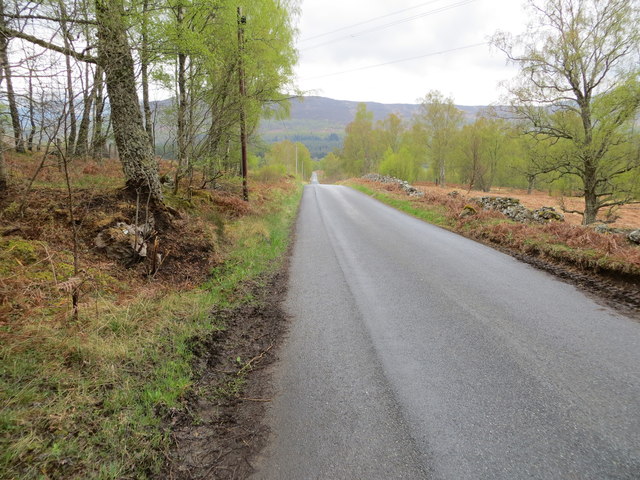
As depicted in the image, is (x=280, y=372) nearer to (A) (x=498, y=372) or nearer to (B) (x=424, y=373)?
(B) (x=424, y=373)

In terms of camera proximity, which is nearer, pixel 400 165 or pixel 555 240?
pixel 555 240

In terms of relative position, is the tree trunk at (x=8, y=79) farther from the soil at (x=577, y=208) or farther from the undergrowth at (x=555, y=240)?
the soil at (x=577, y=208)

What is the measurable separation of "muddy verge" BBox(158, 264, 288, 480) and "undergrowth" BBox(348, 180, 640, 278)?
591 centimetres

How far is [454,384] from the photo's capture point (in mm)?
2779

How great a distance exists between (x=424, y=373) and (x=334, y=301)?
200 cm

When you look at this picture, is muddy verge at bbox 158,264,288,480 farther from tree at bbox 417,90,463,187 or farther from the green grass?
tree at bbox 417,90,463,187

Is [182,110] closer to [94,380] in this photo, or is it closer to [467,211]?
[94,380]

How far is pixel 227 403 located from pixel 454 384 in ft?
6.86

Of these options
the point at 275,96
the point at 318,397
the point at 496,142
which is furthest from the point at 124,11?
the point at 496,142

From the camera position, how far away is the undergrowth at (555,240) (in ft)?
17.9

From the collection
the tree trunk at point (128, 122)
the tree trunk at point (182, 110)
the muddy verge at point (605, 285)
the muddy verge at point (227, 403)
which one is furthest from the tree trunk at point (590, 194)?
the tree trunk at point (128, 122)

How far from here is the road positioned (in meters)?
2.05

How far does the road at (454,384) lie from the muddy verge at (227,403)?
161mm

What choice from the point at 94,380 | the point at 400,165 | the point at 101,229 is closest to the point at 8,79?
the point at 101,229
